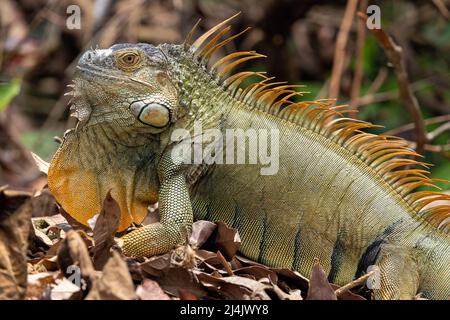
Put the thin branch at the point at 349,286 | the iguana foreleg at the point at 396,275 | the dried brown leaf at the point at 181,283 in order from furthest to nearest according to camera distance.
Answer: the iguana foreleg at the point at 396,275
the thin branch at the point at 349,286
the dried brown leaf at the point at 181,283

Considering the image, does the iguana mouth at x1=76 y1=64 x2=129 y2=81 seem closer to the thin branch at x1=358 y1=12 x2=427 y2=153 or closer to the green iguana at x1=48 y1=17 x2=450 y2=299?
the green iguana at x1=48 y1=17 x2=450 y2=299

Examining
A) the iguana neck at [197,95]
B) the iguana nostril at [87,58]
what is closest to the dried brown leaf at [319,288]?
the iguana neck at [197,95]

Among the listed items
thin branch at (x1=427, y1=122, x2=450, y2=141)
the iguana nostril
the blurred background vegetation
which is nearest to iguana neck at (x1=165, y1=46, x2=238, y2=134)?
the iguana nostril

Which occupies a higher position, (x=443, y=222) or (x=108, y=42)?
(x=108, y=42)

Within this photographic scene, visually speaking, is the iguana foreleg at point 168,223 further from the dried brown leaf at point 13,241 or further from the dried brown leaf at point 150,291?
the dried brown leaf at point 13,241

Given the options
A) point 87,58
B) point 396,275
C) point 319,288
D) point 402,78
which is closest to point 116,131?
point 87,58

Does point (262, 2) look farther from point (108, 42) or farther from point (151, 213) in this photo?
point (151, 213)

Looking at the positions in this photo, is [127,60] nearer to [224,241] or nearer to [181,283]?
[224,241]

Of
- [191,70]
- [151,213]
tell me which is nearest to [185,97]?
[191,70]
